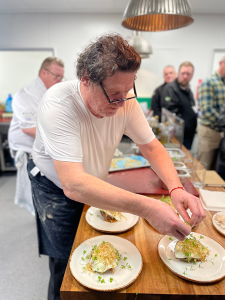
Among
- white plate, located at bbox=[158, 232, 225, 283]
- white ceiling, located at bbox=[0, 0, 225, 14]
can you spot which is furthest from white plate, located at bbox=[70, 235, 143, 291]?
white ceiling, located at bbox=[0, 0, 225, 14]

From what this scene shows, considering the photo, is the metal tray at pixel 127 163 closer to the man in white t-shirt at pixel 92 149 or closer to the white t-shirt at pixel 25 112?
the man in white t-shirt at pixel 92 149

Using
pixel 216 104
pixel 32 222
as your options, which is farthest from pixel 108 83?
pixel 216 104

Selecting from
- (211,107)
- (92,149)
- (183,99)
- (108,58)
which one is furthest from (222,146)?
(108,58)

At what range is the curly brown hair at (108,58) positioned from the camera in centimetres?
89

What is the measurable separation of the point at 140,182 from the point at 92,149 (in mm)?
624

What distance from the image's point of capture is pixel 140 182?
170 centimetres

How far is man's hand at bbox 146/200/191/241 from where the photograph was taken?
33.7 inches

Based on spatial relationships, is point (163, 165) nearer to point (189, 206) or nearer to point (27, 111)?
point (189, 206)

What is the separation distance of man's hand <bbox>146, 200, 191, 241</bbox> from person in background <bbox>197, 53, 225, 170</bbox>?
8.79ft

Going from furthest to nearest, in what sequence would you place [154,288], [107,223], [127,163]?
1. [127,163]
2. [107,223]
3. [154,288]

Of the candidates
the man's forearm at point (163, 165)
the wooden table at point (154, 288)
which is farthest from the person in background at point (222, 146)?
the wooden table at point (154, 288)

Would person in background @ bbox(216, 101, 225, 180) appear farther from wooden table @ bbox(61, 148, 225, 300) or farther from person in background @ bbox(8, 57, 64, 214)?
wooden table @ bbox(61, 148, 225, 300)

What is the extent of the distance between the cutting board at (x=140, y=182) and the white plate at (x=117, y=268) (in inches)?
20.9

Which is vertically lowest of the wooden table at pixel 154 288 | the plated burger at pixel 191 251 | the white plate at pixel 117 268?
the wooden table at pixel 154 288
